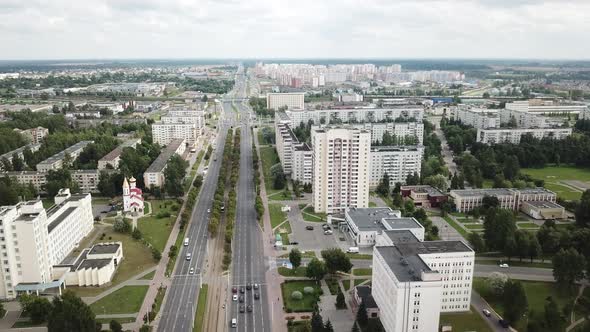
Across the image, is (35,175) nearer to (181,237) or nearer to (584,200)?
(181,237)

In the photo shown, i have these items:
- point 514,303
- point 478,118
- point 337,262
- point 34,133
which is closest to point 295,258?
point 337,262

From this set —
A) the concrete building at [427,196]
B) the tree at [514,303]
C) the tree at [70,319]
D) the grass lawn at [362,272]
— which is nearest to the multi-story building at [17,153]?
the tree at [70,319]

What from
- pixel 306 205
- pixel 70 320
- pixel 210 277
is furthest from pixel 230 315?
pixel 306 205

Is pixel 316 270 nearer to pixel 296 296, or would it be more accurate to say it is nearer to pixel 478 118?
pixel 296 296

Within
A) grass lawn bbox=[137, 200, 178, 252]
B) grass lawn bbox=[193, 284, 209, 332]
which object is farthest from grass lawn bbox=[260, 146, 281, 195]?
grass lawn bbox=[193, 284, 209, 332]

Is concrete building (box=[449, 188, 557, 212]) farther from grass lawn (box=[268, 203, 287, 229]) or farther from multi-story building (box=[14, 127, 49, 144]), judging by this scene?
multi-story building (box=[14, 127, 49, 144])

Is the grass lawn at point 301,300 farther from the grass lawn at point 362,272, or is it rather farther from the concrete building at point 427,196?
the concrete building at point 427,196
